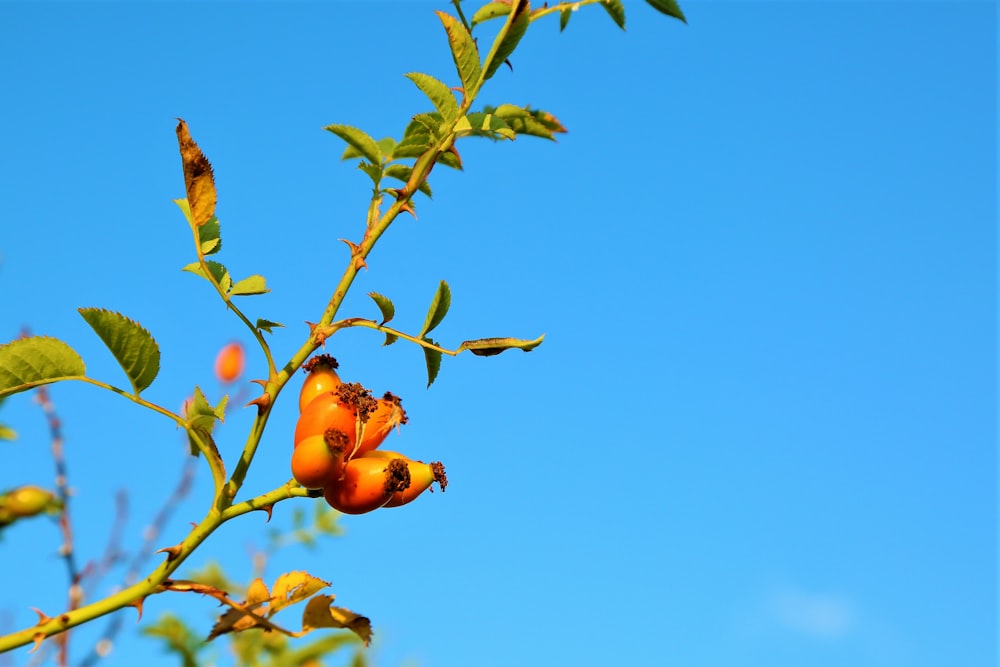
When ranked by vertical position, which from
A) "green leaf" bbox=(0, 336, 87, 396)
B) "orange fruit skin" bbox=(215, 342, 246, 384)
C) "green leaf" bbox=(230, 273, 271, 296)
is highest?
"orange fruit skin" bbox=(215, 342, 246, 384)

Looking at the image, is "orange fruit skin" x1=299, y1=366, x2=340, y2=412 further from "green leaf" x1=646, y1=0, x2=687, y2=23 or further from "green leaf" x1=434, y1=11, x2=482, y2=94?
"green leaf" x1=646, y1=0, x2=687, y2=23

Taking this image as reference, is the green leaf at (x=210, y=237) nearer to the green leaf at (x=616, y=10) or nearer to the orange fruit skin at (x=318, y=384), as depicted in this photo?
the orange fruit skin at (x=318, y=384)

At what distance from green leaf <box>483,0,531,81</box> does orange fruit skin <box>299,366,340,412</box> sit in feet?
2.30

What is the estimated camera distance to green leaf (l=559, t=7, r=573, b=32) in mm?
2304

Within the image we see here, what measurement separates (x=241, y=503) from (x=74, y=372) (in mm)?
423

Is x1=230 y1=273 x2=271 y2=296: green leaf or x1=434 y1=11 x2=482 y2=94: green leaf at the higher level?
x1=434 y1=11 x2=482 y2=94: green leaf

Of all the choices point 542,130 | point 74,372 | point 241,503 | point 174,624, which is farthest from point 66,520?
point 542,130

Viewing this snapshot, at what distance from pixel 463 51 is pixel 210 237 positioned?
635mm

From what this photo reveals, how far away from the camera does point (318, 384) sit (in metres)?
1.90

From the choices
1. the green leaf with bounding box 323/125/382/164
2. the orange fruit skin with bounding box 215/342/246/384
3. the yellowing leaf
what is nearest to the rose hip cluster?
the yellowing leaf

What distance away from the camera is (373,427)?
1.89m

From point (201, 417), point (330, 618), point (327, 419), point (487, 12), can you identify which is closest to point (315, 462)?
point (327, 419)

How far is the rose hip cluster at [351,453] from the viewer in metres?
1.71

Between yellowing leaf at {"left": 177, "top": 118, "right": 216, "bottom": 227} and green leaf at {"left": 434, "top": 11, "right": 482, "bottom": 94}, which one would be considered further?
green leaf at {"left": 434, "top": 11, "right": 482, "bottom": 94}
